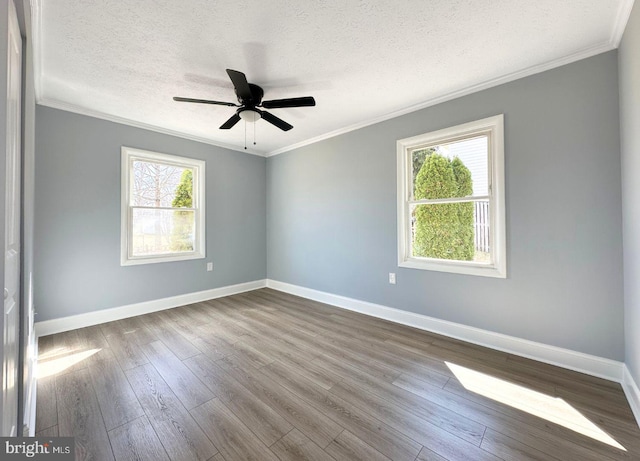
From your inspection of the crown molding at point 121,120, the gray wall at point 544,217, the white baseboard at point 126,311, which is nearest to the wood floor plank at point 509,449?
the gray wall at point 544,217

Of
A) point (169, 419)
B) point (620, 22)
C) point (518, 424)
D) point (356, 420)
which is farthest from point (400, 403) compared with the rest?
point (620, 22)

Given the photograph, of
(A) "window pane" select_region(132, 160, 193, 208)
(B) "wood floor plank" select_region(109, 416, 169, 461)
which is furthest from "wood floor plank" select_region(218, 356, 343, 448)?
(A) "window pane" select_region(132, 160, 193, 208)

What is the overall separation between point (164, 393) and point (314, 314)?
1.94m

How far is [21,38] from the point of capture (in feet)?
4.24

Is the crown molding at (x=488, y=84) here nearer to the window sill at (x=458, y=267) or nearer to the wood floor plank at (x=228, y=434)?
the window sill at (x=458, y=267)

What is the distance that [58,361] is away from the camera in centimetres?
228

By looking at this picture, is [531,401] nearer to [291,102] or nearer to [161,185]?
[291,102]

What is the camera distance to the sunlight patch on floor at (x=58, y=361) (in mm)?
2117

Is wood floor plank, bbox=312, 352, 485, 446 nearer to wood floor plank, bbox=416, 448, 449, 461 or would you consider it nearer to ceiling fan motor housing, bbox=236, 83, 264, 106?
wood floor plank, bbox=416, 448, 449, 461

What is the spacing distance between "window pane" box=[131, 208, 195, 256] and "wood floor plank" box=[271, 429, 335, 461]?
3201mm

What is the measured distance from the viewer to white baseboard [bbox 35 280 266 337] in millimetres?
2867

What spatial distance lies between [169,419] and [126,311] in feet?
7.78

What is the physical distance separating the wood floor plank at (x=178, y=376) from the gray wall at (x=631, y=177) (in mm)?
2910

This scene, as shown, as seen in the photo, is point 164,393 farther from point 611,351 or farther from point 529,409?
point 611,351
